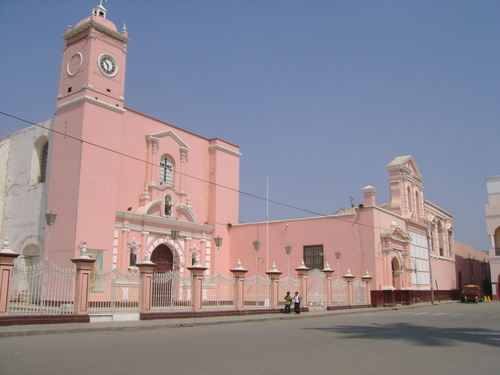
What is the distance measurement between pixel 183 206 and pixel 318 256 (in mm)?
8322

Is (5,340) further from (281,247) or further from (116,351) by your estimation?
(281,247)

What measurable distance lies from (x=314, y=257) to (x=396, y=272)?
6.01 meters

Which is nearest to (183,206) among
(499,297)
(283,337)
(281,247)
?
(281,247)

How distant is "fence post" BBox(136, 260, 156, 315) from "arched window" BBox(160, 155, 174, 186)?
969 centimetres

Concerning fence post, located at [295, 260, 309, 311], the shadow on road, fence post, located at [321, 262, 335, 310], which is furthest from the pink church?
the shadow on road

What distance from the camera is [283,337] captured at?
37.8ft

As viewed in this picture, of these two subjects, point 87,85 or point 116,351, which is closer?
point 116,351

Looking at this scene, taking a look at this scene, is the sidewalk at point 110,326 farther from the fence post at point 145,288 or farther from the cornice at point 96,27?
the cornice at point 96,27

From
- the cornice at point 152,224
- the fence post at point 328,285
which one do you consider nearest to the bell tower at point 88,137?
the cornice at point 152,224

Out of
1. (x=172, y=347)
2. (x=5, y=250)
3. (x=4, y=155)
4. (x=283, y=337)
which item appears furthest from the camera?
(x=4, y=155)

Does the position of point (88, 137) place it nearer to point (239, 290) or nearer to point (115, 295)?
point (115, 295)

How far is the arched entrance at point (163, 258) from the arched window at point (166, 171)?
11.3ft

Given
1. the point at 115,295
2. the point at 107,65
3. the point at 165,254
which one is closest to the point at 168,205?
the point at 165,254

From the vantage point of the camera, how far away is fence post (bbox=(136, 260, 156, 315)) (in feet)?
53.6
